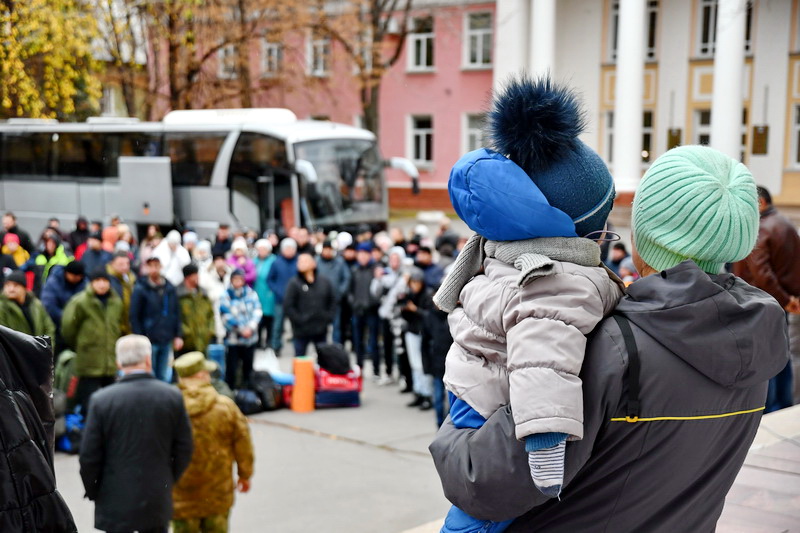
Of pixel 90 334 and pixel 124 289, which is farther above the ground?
pixel 124 289

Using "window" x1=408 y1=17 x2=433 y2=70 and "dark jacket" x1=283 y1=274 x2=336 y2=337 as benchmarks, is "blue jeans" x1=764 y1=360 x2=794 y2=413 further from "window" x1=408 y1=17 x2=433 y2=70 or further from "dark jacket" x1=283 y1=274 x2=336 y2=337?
"window" x1=408 y1=17 x2=433 y2=70

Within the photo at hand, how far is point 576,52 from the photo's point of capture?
3588 cm

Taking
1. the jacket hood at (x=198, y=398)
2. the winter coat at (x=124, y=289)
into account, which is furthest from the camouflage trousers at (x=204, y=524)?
the winter coat at (x=124, y=289)

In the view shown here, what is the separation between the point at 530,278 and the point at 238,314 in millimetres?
10613

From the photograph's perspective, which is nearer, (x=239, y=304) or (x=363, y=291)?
(x=239, y=304)

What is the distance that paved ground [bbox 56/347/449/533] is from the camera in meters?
7.70

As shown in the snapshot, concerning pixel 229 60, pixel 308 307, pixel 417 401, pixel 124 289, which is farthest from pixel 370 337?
pixel 229 60

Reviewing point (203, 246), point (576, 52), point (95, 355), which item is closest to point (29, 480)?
point (95, 355)

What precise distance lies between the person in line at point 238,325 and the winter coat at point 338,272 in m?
2.02

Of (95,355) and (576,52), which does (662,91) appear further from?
(95,355)

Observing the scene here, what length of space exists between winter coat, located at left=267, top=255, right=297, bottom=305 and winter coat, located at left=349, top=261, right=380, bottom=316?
1603 millimetres

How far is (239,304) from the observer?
1224 cm

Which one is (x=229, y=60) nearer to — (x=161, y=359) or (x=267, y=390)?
(x=161, y=359)

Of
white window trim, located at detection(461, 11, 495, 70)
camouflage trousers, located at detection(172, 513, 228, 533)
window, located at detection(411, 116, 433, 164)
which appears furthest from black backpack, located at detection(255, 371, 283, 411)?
window, located at detection(411, 116, 433, 164)
